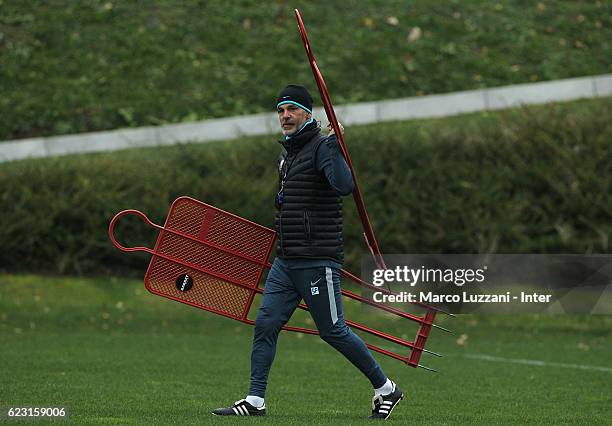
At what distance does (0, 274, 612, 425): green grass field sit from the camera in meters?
9.17

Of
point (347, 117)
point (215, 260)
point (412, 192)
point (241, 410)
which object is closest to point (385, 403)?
point (241, 410)

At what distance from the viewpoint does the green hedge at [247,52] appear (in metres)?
25.8

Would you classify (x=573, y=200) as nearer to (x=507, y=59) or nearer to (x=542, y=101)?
(x=542, y=101)

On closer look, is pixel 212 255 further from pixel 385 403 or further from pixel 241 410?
pixel 385 403

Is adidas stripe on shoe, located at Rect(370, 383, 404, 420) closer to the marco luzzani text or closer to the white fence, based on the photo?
the marco luzzani text

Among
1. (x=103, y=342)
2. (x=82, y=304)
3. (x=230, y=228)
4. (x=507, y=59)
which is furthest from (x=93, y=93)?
(x=230, y=228)

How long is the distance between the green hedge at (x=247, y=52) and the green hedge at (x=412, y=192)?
4.08 m

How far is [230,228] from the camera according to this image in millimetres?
8781

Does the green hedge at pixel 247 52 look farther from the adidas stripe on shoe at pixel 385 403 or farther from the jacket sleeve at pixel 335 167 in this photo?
the jacket sleeve at pixel 335 167

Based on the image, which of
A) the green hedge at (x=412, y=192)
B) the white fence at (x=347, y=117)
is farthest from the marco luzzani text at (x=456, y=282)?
the white fence at (x=347, y=117)

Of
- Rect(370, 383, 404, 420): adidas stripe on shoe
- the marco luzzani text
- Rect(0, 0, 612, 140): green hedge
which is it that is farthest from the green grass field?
Rect(0, 0, 612, 140): green hedge

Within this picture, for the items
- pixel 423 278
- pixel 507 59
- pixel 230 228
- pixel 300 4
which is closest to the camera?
pixel 230 228

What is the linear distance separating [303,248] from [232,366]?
212 inches

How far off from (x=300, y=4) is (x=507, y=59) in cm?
511
